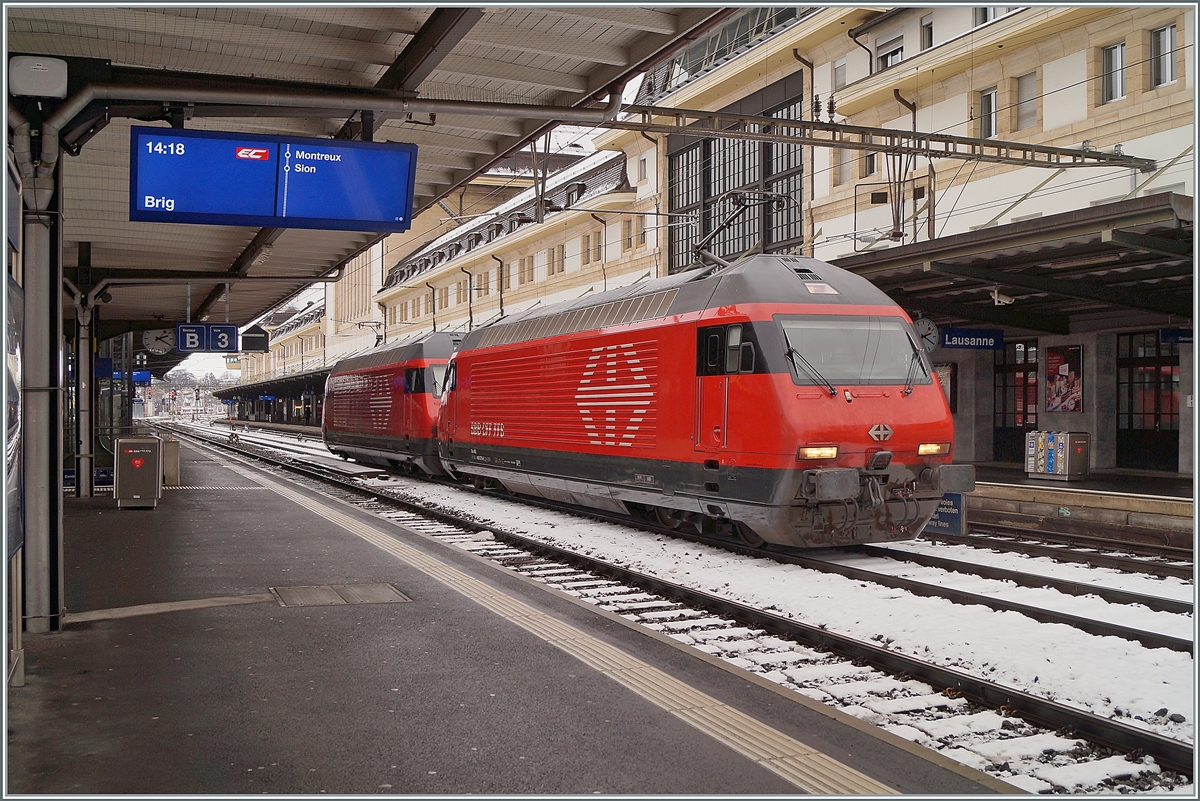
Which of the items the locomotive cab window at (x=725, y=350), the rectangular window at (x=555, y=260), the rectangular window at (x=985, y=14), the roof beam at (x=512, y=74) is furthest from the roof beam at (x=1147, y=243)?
the rectangular window at (x=555, y=260)

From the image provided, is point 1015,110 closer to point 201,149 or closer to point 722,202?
point 722,202

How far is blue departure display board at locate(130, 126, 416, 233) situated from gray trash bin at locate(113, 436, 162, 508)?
308 inches

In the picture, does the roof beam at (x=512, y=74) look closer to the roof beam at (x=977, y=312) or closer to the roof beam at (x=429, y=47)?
the roof beam at (x=429, y=47)

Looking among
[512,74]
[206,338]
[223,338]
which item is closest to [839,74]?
[223,338]

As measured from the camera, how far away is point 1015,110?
24125mm

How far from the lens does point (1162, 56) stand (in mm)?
20812

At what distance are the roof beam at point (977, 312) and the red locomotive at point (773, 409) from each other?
762 cm

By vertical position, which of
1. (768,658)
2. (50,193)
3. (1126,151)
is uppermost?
(1126,151)

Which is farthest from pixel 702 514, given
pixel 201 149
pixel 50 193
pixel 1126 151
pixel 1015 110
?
pixel 1015 110

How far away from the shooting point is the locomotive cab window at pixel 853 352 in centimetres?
1054

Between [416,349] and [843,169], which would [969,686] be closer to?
[416,349]

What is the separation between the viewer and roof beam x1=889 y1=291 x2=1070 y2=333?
19250 mm

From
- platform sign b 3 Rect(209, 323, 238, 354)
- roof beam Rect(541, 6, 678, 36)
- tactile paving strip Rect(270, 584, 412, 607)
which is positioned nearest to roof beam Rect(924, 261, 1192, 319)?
roof beam Rect(541, 6, 678, 36)

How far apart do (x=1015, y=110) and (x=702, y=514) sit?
16632mm
